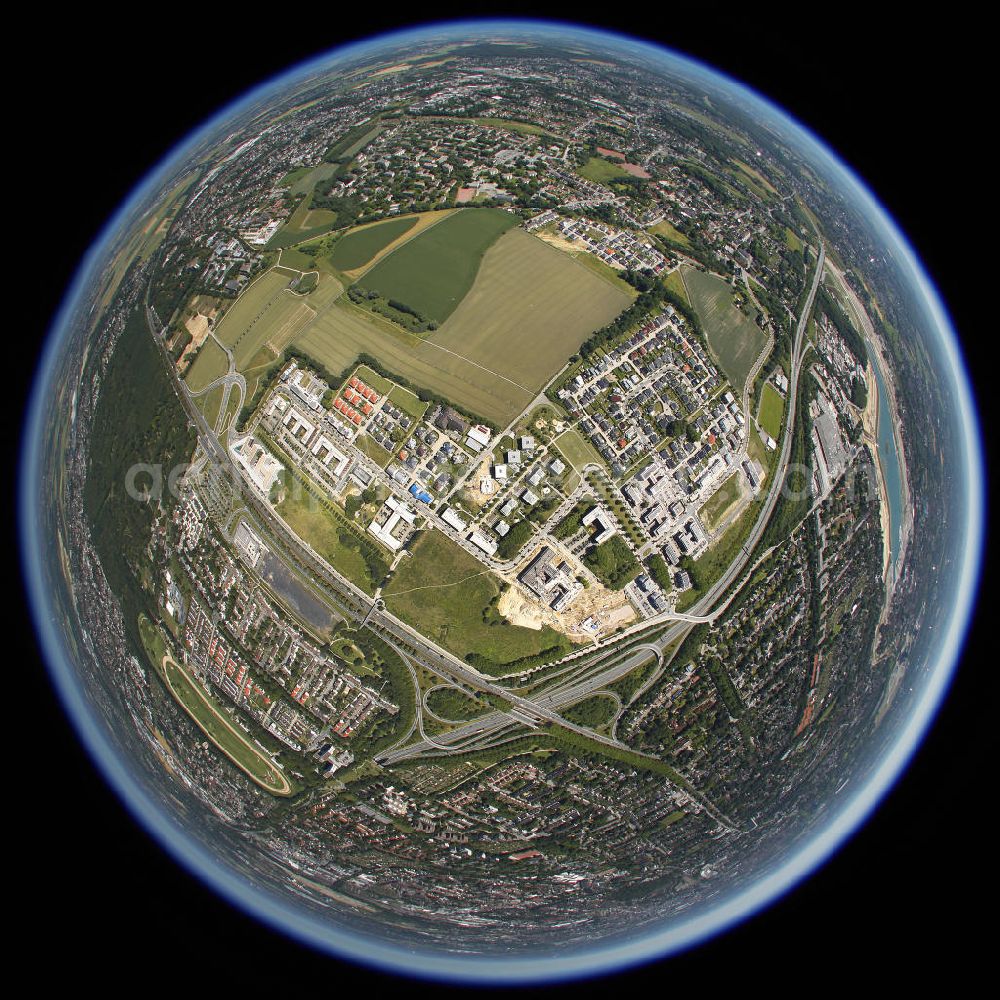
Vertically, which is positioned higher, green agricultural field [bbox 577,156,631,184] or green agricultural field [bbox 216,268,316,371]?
green agricultural field [bbox 577,156,631,184]

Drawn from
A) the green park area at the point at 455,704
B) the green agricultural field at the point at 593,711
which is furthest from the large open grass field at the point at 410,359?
the green agricultural field at the point at 593,711

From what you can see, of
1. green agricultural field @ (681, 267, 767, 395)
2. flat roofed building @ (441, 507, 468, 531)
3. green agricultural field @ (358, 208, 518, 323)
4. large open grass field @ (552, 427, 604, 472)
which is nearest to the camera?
flat roofed building @ (441, 507, 468, 531)

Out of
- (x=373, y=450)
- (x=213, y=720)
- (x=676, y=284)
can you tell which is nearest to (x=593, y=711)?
(x=373, y=450)

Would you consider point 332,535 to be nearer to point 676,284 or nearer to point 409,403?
point 409,403

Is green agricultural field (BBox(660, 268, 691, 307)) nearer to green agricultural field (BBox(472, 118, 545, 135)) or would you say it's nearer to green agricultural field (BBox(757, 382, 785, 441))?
green agricultural field (BBox(757, 382, 785, 441))

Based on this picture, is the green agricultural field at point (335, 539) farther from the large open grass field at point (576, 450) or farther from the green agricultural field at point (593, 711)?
the green agricultural field at point (593, 711)

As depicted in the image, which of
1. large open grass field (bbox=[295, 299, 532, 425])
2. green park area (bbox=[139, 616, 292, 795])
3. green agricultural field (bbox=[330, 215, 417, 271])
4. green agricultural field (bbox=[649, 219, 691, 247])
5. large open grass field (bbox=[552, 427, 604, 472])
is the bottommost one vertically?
green park area (bbox=[139, 616, 292, 795])

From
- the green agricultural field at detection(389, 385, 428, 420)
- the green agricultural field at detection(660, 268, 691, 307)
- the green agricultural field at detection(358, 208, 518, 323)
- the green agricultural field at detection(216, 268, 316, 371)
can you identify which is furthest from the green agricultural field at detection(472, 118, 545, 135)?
the green agricultural field at detection(389, 385, 428, 420)

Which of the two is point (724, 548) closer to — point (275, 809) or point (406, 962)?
point (275, 809)
